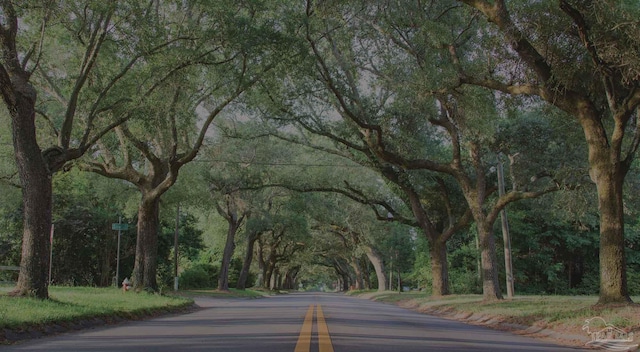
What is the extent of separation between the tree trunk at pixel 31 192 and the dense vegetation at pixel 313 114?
46mm

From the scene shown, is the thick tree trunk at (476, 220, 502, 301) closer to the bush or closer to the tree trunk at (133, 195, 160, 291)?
the tree trunk at (133, 195, 160, 291)

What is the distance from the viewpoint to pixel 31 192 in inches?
524

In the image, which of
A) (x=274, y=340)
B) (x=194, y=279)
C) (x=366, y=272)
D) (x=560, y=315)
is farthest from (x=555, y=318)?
(x=366, y=272)

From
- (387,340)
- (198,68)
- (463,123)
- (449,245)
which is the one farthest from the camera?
(449,245)

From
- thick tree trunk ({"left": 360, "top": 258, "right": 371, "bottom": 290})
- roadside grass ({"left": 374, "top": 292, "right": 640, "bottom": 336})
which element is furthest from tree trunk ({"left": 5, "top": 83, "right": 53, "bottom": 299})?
thick tree trunk ({"left": 360, "top": 258, "right": 371, "bottom": 290})

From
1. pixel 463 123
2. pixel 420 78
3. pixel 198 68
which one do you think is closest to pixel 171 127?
pixel 198 68

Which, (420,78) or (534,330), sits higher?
(420,78)

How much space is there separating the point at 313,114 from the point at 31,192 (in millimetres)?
12435

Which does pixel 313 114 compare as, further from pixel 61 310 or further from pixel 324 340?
pixel 324 340

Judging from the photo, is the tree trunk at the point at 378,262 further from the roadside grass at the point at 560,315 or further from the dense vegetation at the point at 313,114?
the roadside grass at the point at 560,315

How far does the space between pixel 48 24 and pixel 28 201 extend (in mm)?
4506

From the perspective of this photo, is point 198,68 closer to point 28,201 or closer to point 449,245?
point 28,201

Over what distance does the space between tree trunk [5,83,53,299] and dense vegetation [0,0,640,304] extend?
46mm

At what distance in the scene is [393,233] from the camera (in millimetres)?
49156
